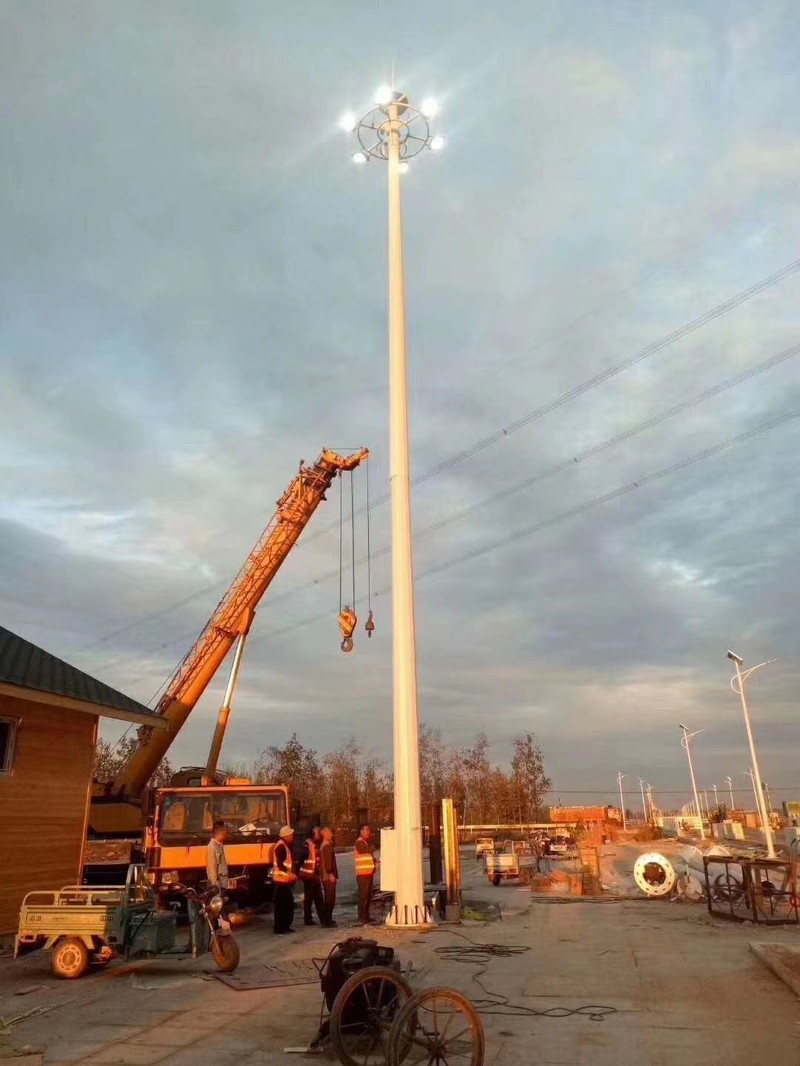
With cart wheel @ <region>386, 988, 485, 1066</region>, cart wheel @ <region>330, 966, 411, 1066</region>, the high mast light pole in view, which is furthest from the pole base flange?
cart wheel @ <region>386, 988, 485, 1066</region>

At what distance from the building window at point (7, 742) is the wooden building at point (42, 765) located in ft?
0.05

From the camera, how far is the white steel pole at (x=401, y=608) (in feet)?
45.2

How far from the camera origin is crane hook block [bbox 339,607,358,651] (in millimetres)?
17766

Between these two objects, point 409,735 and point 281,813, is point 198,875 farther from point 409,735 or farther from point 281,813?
point 409,735

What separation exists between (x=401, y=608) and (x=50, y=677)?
6.56m

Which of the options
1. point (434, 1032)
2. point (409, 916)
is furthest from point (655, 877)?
point (434, 1032)

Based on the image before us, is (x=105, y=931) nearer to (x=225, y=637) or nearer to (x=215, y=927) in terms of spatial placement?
(x=215, y=927)

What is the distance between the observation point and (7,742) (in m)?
13.5

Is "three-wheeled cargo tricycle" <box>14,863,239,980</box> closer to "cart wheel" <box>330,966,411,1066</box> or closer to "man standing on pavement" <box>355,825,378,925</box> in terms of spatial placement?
"man standing on pavement" <box>355,825,378,925</box>

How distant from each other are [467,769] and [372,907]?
54403 millimetres

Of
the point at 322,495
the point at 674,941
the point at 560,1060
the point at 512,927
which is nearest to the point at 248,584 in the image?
the point at 322,495

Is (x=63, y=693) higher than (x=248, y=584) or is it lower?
lower

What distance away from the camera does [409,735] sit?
14.4 meters

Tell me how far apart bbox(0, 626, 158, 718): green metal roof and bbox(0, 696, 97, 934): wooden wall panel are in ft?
1.76
